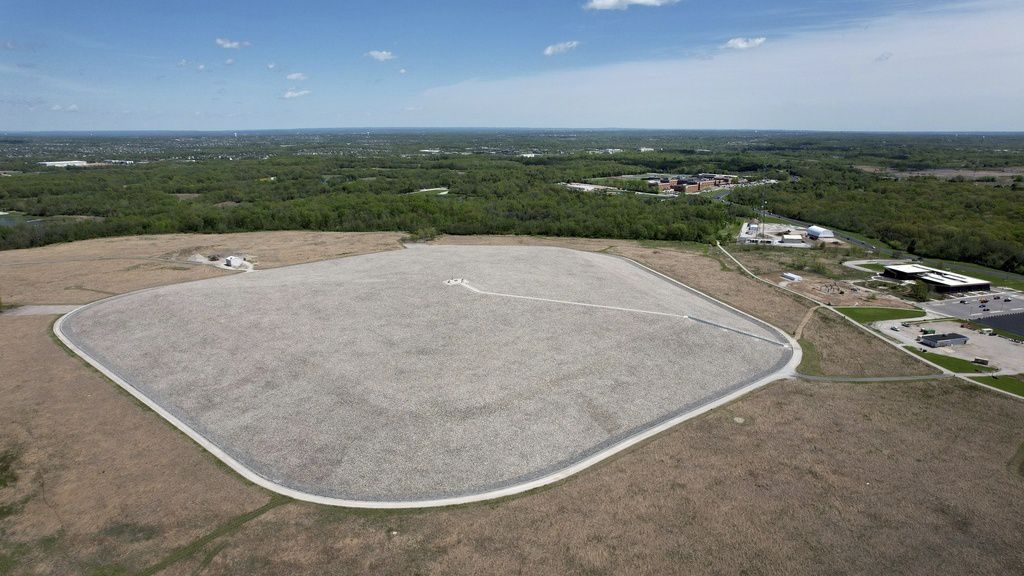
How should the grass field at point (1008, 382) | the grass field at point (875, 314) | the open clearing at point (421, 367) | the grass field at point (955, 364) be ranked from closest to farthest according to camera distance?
the open clearing at point (421, 367) → the grass field at point (1008, 382) → the grass field at point (955, 364) → the grass field at point (875, 314)

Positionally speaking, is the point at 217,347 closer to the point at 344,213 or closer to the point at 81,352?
the point at 81,352

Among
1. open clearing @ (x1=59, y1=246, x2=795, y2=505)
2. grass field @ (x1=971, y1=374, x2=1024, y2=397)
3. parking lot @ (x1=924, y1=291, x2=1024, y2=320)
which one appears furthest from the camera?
parking lot @ (x1=924, y1=291, x2=1024, y2=320)

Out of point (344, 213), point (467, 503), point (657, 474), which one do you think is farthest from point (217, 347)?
point (344, 213)

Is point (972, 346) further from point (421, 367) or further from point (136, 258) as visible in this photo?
point (136, 258)

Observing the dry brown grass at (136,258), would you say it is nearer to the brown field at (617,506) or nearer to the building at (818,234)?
the brown field at (617,506)

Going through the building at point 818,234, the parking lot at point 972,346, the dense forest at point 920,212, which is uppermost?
the dense forest at point 920,212

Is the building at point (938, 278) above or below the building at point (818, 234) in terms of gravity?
below

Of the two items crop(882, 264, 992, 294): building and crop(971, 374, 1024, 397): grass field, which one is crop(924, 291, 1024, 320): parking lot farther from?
crop(971, 374, 1024, 397): grass field

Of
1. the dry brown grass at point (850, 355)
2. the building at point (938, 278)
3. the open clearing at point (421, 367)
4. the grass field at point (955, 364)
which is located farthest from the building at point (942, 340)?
the building at point (938, 278)

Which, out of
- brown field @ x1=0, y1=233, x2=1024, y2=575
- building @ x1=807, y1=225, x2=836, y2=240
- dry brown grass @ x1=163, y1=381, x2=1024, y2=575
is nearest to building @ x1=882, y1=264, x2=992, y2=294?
building @ x1=807, y1=225, x2=836, y2=240
